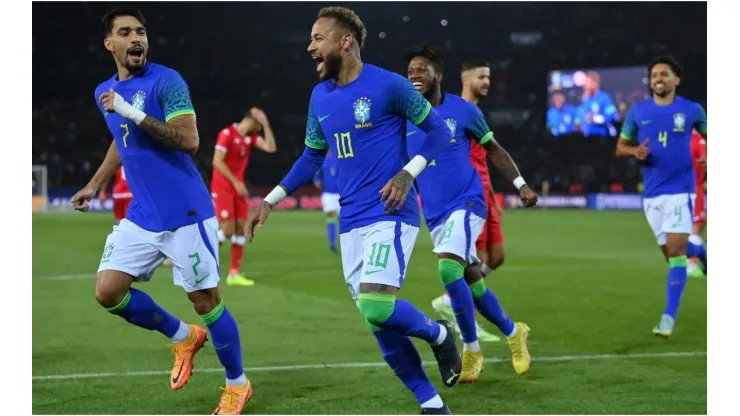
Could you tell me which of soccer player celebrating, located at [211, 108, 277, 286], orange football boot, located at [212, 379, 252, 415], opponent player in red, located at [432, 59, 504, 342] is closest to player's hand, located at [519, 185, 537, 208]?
opponent player in red, located at [432, 59, 504, 342]

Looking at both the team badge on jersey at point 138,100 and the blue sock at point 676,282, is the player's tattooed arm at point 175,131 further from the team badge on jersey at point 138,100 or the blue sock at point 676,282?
the blue sock at point 676,282

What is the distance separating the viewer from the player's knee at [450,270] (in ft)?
22.2

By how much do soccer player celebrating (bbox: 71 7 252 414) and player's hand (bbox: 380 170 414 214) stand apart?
124cm

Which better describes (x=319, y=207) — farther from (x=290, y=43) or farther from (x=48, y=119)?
(x=48, y=119)

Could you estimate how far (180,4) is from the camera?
43.2 meters

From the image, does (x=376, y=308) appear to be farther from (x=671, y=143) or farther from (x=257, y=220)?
(x=671, y=143)

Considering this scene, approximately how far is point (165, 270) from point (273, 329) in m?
6.28

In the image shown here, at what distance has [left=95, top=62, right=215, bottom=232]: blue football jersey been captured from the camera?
5590 millimetres

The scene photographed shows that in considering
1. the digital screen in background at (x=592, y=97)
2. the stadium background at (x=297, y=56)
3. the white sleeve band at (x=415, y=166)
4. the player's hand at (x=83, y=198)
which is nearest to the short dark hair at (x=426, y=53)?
the white sleeve band at (x=415, y=166)

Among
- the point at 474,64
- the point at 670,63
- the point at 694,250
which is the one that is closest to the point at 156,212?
the point at 474,64

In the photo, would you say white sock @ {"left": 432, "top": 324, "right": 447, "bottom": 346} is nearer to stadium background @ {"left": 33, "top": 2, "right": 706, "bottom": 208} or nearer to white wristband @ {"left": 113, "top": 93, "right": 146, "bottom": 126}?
white wristband @ {"left": 113, "top": 93, "right": 146, "bottom": 126}

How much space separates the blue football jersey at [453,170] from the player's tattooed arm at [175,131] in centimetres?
202

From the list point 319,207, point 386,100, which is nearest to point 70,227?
point 319,207

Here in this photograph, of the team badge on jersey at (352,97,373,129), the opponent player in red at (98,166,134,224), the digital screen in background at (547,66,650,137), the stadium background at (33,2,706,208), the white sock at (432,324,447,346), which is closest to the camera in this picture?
the team badge on jersey at (352,97,373,129)
